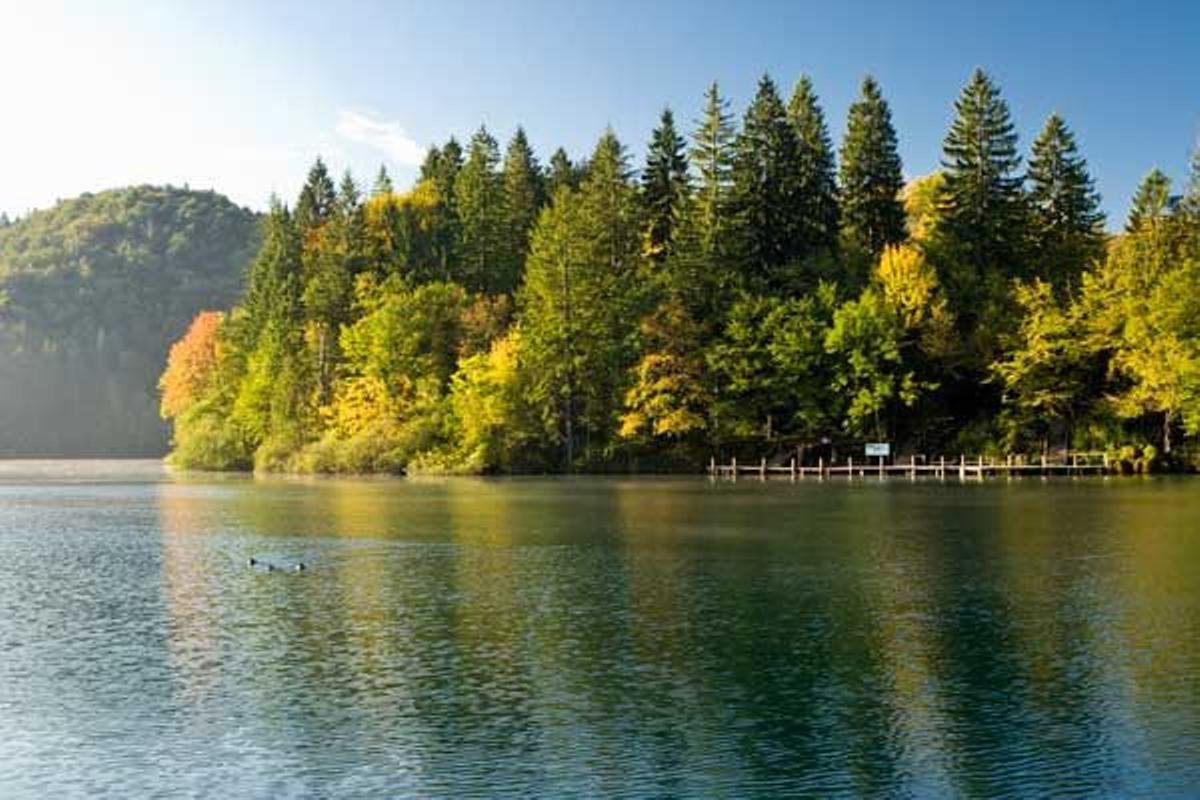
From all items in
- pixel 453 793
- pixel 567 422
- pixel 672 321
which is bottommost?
pixel 453 793

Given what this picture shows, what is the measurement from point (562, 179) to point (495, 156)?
36.0 feet

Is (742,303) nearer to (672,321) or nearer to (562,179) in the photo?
(672,321)

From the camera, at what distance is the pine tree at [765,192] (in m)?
97.8

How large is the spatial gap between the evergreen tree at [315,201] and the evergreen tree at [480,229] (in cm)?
2047

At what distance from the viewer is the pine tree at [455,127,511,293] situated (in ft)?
384

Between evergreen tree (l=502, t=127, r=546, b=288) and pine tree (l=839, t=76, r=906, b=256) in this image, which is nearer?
pine tree (l=839, t=76, r=906, b=256)

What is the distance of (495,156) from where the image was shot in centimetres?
13262

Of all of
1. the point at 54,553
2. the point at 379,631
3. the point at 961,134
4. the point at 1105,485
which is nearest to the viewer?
the point at 379,631

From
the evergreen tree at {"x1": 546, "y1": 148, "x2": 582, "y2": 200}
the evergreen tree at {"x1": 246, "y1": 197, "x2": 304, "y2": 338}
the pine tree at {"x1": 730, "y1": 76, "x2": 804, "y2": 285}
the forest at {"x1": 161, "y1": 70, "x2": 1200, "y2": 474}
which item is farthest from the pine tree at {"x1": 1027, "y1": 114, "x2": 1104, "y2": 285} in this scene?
the evergreen tree at {"x1": 246, "y1": 197, "x2": 304, "y2": 338}

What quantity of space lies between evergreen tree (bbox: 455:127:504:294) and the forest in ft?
0.97

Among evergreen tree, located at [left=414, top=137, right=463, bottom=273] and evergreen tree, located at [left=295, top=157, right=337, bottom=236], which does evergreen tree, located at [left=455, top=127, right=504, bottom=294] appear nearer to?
evergreen tree, located at [left=414, top=137, right=463, bottom=273]

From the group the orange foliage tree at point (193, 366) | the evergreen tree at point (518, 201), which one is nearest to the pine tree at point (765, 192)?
the evergreen tree at point (518, 201)

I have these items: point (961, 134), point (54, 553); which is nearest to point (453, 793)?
point (54, 553)

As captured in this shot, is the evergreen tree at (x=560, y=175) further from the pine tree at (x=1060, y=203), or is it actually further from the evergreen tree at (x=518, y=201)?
the pine tree at (x=1060, y=203)
